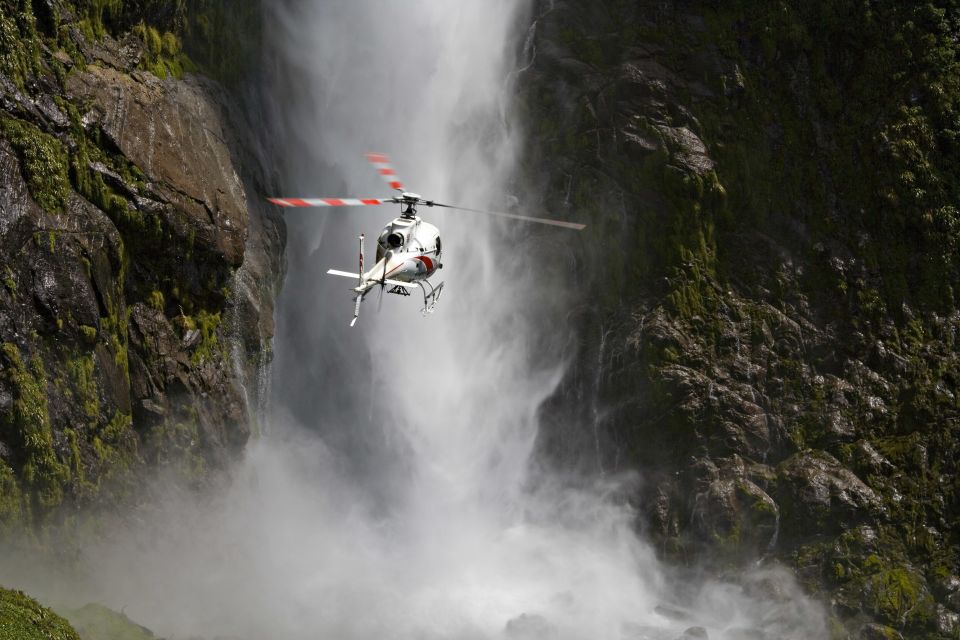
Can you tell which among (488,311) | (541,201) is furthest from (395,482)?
(541,201)

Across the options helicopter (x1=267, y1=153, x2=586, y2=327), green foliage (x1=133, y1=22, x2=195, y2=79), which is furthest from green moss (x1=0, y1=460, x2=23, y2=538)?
green foliage (x1=133, y1=22, x2=195, y2=79)

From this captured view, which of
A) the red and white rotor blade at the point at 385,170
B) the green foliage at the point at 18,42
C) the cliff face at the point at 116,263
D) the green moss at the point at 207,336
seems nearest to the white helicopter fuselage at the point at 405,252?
the red and white rotor blade at the point at 385,170

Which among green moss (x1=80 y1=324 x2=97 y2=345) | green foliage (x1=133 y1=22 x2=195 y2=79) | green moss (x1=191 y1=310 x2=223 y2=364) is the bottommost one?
green moss (x1=80 y1=324 x2=97 y2=345)

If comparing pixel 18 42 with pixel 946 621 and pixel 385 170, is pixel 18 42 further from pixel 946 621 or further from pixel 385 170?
pixel 946 621

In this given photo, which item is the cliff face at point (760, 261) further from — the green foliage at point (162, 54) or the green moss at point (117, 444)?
the green moss at point (117, 444)

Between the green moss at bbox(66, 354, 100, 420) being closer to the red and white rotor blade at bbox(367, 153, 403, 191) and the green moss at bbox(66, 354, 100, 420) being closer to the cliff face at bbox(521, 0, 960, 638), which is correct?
the red and white rotor blade at bbox(367, 153, 403, 191)
